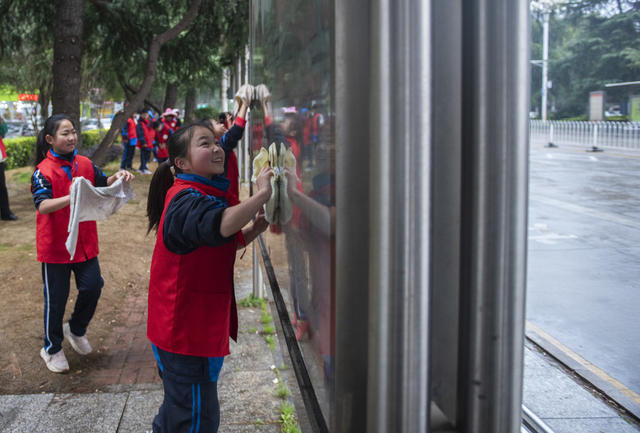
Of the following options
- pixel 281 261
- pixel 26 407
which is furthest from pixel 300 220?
pixel 26 407

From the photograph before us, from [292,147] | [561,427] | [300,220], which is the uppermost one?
[292,147]

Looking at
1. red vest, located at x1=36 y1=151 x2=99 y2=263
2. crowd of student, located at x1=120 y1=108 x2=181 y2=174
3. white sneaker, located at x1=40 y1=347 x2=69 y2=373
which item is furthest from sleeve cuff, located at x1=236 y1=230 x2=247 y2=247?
crowd of student, located at x1=120 y1=108 x2=181 y2=174

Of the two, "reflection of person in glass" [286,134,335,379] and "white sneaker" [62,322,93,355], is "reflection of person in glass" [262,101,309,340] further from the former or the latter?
"white sneaker" [62,322,93,355]

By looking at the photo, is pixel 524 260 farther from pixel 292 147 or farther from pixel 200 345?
pixel 200 345

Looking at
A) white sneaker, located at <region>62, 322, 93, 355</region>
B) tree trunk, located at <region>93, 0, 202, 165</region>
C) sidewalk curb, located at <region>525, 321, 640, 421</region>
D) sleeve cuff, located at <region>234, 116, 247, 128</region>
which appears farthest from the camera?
tree trunk, located at <region>93, 0, 202, 165</region>

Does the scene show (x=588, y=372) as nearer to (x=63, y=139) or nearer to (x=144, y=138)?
(x=63, y=139)

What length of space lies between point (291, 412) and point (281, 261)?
1.75 m

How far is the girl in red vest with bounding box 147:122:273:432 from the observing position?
7.70ft

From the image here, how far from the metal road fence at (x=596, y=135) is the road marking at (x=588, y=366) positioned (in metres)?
15.8

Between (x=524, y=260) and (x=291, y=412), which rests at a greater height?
(x=524, y=260)

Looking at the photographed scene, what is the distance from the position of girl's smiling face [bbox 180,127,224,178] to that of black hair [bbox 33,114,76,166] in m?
2.00

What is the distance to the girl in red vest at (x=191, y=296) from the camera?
2346mm

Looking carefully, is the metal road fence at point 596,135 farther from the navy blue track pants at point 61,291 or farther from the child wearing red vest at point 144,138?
the navy blue track pants at point 61,291

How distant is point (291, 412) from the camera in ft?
12.5
